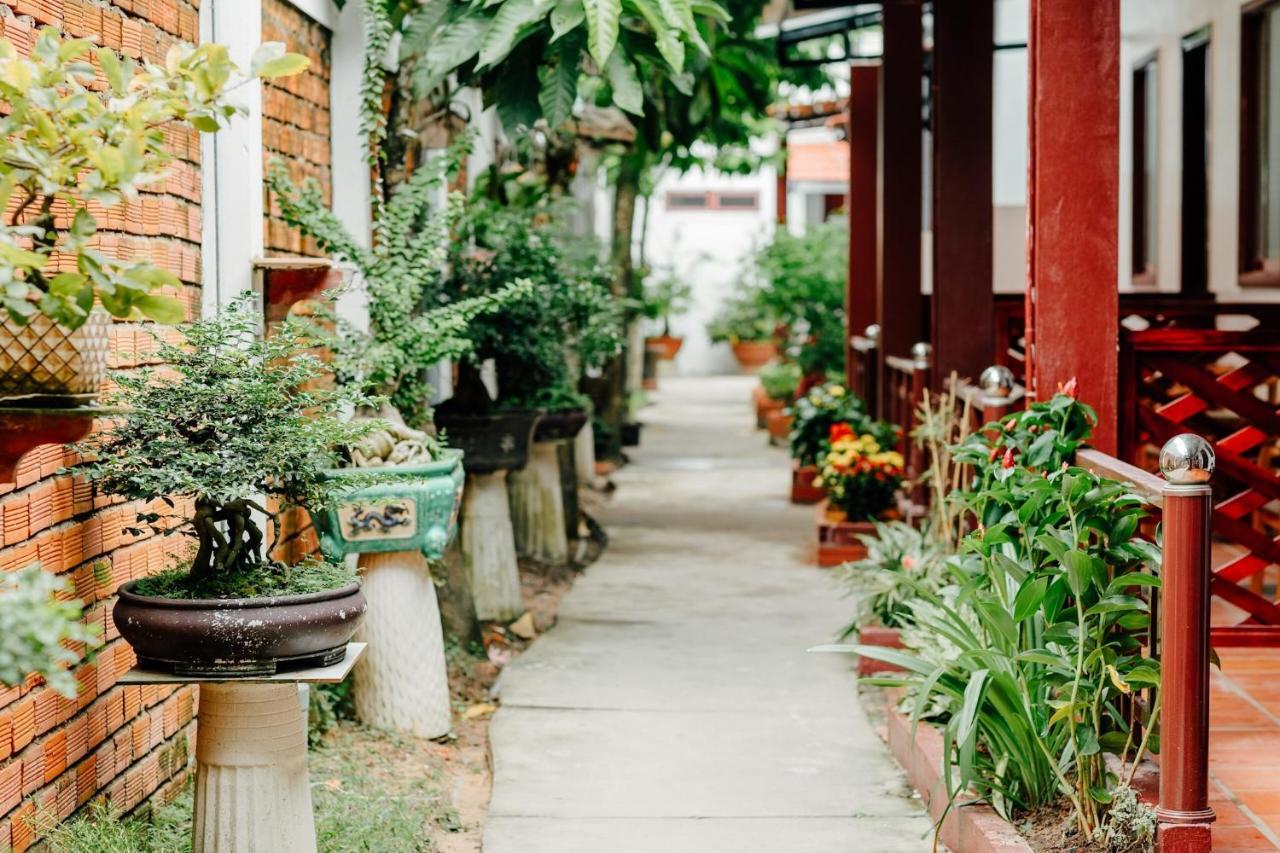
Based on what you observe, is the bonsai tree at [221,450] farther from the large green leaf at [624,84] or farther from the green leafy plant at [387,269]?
the large green leaf at [624,84]

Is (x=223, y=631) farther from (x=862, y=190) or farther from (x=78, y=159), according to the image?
(x=862, y=190)

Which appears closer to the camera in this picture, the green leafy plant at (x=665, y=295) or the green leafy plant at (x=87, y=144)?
the green leafy plant at (x=87, y=144)

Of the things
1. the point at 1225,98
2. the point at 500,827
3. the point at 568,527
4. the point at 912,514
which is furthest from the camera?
the point at 568,527

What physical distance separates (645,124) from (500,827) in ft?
14.4

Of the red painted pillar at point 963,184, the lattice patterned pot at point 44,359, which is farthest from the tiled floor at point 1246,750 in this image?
the lattice patterned pot at point 44,359

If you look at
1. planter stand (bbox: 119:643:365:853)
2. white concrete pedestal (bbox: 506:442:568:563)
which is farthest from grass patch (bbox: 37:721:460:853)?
white concrete pedestal (bbox: 506:442:568:563)

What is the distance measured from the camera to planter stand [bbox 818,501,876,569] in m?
8.91

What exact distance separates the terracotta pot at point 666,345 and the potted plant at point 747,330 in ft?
2.42

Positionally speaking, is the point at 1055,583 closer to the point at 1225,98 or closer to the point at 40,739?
the point at 40,739

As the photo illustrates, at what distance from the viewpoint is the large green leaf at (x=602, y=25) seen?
193 inches

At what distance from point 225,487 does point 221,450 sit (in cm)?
9

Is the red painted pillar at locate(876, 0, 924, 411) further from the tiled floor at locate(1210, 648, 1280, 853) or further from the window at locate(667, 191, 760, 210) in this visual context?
the window at locate(667, 191, 760, 210)

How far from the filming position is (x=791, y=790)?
499cm

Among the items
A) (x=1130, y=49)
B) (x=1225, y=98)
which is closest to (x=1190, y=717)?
(x=1225, y=98)
